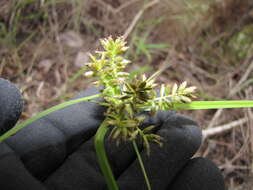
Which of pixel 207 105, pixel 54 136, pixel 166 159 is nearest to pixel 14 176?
pixel 54 136

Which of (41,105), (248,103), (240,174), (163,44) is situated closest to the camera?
(248,103)

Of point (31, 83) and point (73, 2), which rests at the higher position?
point (73, 2)

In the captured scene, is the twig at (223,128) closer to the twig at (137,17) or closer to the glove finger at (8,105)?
the twig at (137,17)

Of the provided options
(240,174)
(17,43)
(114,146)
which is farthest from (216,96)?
(17,43)

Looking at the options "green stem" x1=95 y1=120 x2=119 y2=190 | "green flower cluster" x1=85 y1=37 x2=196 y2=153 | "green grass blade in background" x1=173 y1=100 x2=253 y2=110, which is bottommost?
"green stem" x1=95 y1=120 x2=119 y2=190

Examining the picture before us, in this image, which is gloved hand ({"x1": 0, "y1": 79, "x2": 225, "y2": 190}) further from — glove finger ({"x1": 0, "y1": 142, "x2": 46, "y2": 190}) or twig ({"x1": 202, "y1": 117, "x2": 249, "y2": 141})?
twig ({"x1": 202, "y1": 117, "x2": 249, "y2": 141})

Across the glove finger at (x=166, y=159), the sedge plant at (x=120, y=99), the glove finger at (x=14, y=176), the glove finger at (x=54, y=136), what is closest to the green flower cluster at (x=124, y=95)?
the sedge plant at (x=120, y=99)

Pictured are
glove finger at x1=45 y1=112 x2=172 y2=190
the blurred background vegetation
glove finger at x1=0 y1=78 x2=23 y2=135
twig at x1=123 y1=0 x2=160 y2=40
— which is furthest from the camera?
twig at x1=123 y1=0 x2=160 y2=40

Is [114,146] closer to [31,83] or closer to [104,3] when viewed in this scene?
[31,83]

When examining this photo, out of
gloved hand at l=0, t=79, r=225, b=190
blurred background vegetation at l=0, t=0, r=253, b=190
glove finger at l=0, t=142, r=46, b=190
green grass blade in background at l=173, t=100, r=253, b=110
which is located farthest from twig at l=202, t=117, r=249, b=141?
glove finger at l=0, t=142, r=46, b=190
